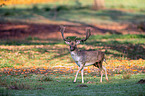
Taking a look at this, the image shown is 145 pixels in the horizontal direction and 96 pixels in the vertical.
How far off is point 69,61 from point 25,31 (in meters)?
18.3

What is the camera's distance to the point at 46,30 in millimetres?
39656

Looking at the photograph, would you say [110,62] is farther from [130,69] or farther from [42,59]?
[42,59]

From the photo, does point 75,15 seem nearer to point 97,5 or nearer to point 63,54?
point 97,5

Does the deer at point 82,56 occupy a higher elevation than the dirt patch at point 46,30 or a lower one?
higher

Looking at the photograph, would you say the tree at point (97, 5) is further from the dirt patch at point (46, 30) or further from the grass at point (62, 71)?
the grass at point (62, 71)

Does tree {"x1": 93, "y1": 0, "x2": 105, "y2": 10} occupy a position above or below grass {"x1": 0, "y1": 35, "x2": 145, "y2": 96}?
below

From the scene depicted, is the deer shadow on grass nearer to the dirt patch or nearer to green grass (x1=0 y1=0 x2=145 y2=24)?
the dirt patch

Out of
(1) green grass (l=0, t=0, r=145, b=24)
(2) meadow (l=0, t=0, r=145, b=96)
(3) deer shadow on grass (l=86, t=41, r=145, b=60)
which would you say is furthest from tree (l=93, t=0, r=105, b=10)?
(3) deer shadow on grass (l=86, t=41, r=145, b=60)

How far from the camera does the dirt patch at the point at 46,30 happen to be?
36906 millimetres

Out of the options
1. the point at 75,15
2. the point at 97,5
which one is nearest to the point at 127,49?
the point at 75,15

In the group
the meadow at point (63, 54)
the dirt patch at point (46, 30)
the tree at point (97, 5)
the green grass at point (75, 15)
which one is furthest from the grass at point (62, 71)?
the tree at point (97, 5)

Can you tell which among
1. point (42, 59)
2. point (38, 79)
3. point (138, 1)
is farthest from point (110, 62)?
point (138, 1)

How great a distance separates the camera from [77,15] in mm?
53812

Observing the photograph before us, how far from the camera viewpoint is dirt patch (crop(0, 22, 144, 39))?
36.9m
